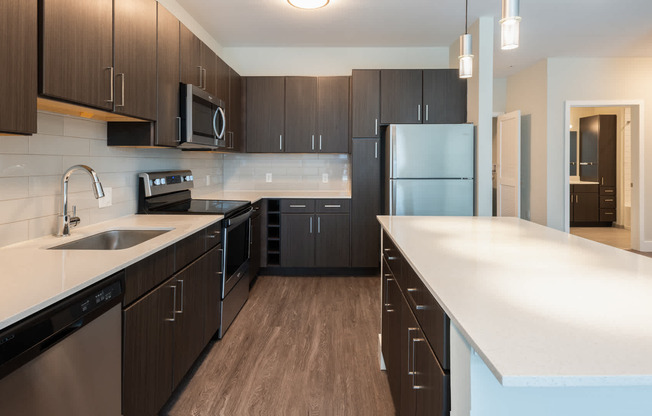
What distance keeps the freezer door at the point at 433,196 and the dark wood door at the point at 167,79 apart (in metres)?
2.13

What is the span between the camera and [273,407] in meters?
2.04

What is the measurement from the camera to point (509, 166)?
552 centimetres

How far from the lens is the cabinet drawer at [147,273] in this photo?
154 cm

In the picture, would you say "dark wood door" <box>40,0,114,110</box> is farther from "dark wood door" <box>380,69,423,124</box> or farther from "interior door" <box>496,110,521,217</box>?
"interior door" <box>496,110,521,217</box>

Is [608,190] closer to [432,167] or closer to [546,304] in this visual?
[432,167]

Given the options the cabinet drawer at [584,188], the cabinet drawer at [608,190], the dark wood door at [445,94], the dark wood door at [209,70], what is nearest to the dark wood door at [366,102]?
the dark wood door at [445,94]

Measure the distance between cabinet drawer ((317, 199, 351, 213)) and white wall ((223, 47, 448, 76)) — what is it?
59.9 inches

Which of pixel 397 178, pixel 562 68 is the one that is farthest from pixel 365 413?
pixel 562 68

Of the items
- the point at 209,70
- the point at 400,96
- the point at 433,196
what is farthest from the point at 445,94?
the point at 209,70

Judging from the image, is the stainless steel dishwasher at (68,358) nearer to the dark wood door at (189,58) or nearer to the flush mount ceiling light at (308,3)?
the dark wood door at (189,58)

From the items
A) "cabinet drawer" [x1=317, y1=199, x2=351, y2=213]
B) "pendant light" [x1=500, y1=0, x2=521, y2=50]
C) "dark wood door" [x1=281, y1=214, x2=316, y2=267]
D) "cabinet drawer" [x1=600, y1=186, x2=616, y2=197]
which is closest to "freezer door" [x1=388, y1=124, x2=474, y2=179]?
"cabinet drawer" [x1=317, y1=199, x2=351, y2=213]

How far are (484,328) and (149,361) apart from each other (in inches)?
55.1

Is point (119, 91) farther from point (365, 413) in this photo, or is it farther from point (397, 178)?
point (397, 178)

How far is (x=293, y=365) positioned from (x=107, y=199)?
4.76 ft
